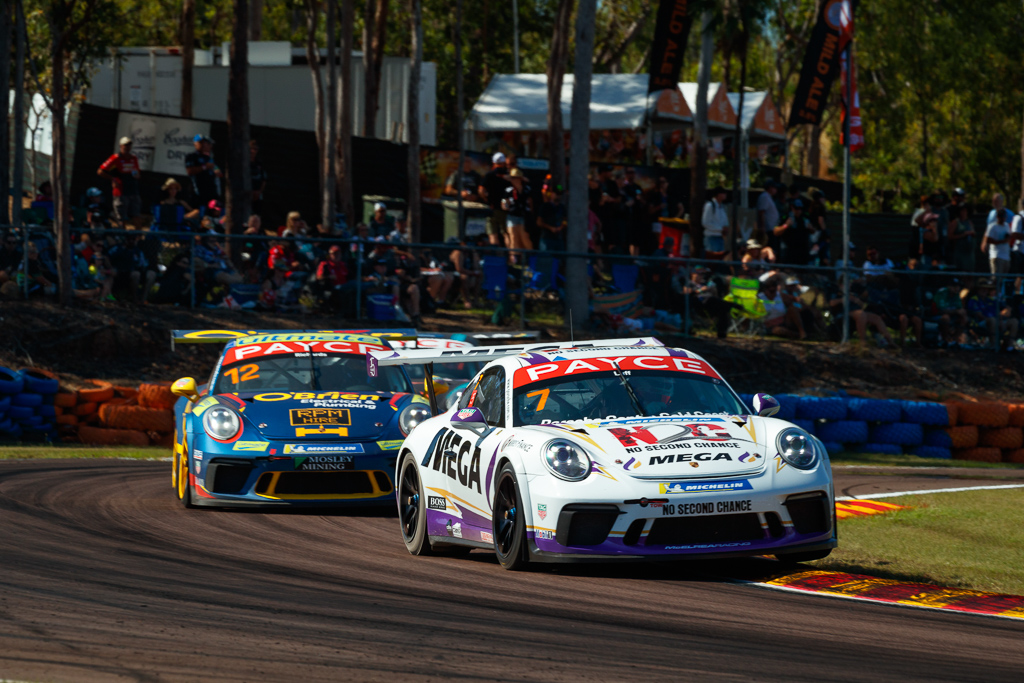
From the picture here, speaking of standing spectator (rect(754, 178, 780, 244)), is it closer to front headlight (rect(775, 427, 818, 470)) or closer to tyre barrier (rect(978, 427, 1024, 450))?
tyre barrier (rect(978, 427, 1024, 450))

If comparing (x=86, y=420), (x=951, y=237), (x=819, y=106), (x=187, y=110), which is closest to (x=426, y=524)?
(x=86, y=420)

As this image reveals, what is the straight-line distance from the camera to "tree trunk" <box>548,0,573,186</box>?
104 ft

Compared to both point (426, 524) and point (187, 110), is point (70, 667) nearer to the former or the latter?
point (426, 524)

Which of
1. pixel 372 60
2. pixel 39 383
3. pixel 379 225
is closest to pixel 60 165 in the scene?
pixel 39 383

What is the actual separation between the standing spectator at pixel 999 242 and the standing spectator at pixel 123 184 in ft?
47.1

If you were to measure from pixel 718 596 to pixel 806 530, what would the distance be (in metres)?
0.79

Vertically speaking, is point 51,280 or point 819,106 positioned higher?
point 819,106

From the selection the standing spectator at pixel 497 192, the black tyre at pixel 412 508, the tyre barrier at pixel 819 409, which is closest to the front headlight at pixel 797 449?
the black tyre at pixel 412 508

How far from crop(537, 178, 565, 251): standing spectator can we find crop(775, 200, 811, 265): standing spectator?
12.7 feet

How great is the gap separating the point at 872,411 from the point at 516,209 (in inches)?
305

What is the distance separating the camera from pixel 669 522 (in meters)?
6.86

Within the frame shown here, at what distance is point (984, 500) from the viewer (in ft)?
39.3

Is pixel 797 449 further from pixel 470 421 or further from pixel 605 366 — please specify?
pixel 470 421

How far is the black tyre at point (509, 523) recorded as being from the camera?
23.6 feet
